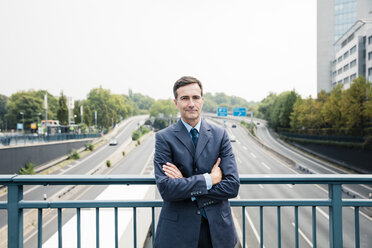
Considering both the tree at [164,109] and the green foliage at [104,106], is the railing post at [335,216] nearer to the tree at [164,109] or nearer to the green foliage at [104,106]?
the green foliage at [104,106]

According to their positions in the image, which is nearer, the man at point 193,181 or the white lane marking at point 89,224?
the man at point 193,181

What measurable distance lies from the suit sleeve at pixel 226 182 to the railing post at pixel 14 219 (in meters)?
1.64

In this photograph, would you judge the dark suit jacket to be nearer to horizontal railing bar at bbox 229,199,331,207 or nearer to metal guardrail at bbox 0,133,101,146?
horizontal railing bar at bbox 229,199,331,207

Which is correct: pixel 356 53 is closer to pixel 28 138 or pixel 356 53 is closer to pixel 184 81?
pixel 28 138

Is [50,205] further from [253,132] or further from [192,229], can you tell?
[253,132]

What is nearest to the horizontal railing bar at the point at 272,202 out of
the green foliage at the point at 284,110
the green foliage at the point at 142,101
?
the green foliage at the point at 284,110

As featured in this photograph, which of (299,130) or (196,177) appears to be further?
(299,130)

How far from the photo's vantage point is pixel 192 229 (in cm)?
179

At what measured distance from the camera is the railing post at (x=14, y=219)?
7.34 feet

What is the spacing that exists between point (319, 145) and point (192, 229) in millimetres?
38949

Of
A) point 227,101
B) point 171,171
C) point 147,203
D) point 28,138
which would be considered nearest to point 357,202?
point 171,171

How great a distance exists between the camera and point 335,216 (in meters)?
2.26

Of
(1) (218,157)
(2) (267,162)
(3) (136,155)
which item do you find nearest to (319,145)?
(2) (267,162)

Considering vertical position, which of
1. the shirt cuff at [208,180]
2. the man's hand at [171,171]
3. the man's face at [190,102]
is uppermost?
the man's face at [190,102]
